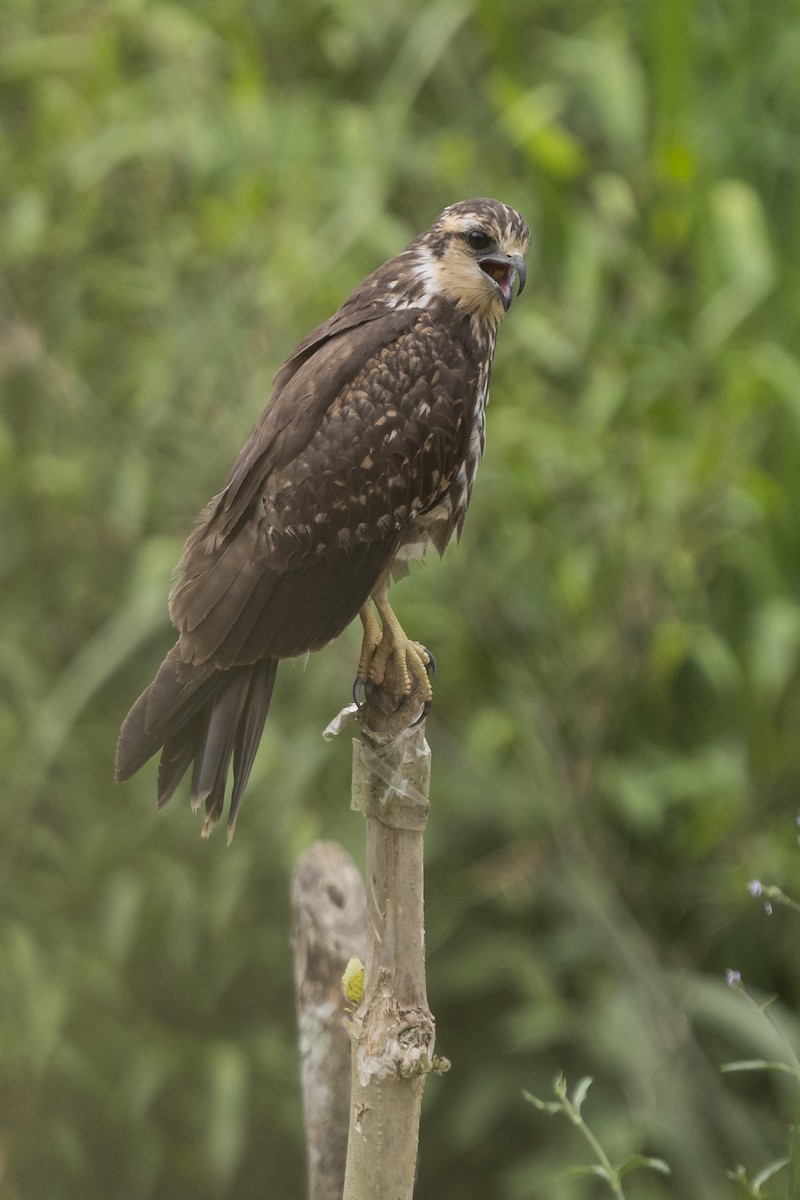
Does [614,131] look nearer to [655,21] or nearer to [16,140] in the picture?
[655,21]

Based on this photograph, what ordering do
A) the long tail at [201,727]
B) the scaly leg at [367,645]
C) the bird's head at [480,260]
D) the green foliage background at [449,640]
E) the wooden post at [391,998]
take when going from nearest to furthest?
the wooden post at [391,998]
the long tail at [201,727]
the scaly leg at [367,645]
the bird's head at [480,260]
the green foliage background at [449,640]

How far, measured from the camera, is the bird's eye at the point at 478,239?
232 centimetres

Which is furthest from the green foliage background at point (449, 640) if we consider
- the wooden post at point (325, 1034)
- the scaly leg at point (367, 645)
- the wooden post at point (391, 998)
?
the wooden post at point (391, 998)

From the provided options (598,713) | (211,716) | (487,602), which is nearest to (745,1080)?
(598,713)

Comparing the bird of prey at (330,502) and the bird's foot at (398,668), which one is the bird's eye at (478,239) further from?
the bird's foot at (398,668)

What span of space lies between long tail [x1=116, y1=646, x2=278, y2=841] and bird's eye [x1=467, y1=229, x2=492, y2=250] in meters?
0.70

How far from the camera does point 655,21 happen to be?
363 cm

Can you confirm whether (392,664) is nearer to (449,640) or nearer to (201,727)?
(201,727)

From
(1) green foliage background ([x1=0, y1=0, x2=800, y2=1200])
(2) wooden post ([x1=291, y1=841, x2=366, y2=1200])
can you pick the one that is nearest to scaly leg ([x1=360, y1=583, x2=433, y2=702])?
(2) wooden post ([x1=291, y1=841, x2=366, y2=1200])

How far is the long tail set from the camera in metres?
2.05

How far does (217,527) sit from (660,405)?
1336mm

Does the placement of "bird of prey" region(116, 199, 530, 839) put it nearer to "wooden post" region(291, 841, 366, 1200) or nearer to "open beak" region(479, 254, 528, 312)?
"open beak" region(479, 254, 528, 312)

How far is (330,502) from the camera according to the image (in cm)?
218

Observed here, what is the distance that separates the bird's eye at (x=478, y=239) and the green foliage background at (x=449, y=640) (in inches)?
32.0
